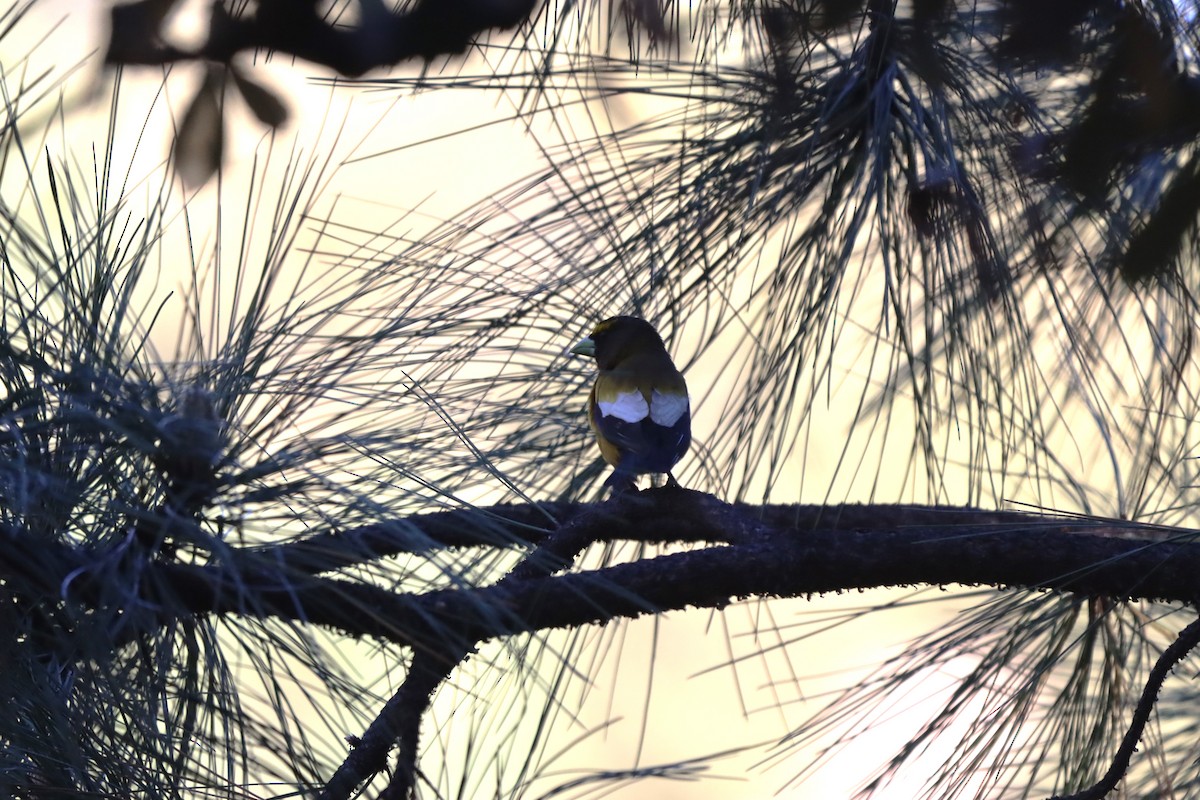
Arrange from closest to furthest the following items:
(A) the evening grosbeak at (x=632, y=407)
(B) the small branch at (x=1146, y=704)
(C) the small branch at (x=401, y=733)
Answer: (C) the small branch at (x=401, y=733), (B) the small branch at (x=1146, y=704), (A) the evening grosbeak at (x=632, y=407)

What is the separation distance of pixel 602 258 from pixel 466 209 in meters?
0.11

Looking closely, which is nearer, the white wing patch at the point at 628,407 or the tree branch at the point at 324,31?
the tree branch at the point at 324,31

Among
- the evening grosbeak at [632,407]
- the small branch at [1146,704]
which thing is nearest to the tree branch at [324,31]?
the evening grosbeak at [632,407]

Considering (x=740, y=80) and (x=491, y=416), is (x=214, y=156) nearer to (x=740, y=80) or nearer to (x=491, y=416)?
(x=491, y=416)

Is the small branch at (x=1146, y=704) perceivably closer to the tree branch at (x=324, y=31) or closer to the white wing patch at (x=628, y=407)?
the white wing patch at (x=628, y=407)

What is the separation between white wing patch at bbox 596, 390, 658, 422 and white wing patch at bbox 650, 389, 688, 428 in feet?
0.06

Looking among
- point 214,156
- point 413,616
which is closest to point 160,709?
point 413,616

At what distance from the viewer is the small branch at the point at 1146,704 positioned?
681 millimetres

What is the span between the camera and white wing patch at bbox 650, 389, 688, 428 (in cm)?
101

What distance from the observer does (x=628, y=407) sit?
0.97m

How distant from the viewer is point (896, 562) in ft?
2.43

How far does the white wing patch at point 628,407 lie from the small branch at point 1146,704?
1.37 ft

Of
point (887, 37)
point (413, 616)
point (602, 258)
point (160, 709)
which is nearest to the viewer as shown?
point (413, 616)

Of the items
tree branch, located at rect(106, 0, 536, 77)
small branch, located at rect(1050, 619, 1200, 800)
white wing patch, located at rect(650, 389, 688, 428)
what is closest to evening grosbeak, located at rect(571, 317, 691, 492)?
white wing patch, located at rect(650, 389, 688, 428)
